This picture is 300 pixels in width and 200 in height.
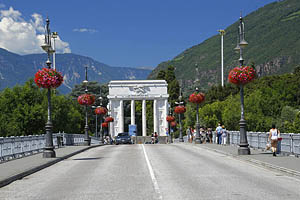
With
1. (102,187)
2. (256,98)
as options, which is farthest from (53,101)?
(102,187)

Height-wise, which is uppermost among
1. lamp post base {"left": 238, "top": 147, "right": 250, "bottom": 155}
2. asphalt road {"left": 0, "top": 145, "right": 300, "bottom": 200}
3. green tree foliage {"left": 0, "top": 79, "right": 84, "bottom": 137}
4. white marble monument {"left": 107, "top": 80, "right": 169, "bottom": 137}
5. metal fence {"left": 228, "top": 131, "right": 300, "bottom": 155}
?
white marble monument {"left": 107, "top": 80, "right": 169, "bottom": 137}

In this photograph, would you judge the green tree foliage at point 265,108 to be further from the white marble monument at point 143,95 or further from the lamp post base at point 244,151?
the lamp post base at point 244,151

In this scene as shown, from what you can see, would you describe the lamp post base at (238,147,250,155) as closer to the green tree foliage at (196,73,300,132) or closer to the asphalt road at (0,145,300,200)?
the asphalt road at (0,145,300,200)

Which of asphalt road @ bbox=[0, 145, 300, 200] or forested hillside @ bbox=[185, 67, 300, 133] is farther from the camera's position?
forested hillside @ bbox=[185, 67, 300, 133]

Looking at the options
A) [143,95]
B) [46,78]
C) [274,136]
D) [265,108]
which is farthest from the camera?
[143,95]

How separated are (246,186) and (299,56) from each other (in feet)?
511

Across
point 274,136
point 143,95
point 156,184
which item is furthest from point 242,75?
point 143,95

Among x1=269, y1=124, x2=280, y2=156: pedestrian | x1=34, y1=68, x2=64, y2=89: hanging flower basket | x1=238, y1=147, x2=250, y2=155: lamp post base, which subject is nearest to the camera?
x1=269, y1=124, x2=280, y2=156: pedestrian

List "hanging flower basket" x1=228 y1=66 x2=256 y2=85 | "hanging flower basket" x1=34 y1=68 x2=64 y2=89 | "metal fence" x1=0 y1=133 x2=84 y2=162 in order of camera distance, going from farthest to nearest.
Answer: "hanging flower basket" x1=228 y1=66 x2=256 y2=85, "hanging flower basket" x1=34 y1=68 x2=64 y2=89, "metal fence" x1=0 y1=133 x2=84 y2=162

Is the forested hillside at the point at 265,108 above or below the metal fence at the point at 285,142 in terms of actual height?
above

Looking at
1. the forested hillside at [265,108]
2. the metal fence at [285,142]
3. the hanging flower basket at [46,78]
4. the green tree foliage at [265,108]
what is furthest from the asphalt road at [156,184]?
the green tree foliage at [265,108]

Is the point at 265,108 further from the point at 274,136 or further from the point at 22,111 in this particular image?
the point at 274,136

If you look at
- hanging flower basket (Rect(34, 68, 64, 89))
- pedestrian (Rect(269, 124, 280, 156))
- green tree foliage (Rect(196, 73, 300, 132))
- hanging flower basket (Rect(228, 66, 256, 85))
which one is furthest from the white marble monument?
pedestrian (Rect(269, 124, 280, 156))

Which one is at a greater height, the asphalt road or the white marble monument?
the white marble monument
